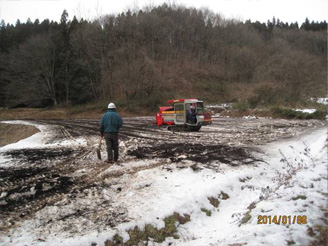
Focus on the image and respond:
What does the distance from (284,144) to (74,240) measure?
10.7 m

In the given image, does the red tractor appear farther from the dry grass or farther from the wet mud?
the dry grass

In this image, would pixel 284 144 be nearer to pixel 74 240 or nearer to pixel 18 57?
pixel 74 240

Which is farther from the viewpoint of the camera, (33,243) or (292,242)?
(33,243)

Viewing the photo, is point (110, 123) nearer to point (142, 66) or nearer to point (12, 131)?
point (12, 131)

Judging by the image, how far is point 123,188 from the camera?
20.9ft

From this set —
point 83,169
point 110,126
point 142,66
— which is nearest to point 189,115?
point 110,126

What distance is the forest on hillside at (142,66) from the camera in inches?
1586

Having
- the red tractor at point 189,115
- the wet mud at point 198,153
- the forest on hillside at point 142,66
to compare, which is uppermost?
the forest on hillside at point 142,66

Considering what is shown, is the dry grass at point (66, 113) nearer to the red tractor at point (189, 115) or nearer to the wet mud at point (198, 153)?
the red tractor at point (189, 115)

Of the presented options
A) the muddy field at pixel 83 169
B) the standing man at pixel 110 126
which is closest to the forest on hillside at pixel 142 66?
the muddy field at pixel 83 169

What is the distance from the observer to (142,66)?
40.9 metres

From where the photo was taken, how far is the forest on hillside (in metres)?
40.3

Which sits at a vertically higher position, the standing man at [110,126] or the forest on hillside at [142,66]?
the forest on hillside at [142,66]

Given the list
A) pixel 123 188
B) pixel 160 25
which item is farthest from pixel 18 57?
pixel 123 188
